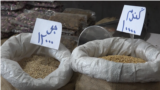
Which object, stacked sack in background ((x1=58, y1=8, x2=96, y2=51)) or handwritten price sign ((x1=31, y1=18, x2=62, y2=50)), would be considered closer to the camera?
handwritten price sign ((x1=31, y1=18, x2=62, y2=50))

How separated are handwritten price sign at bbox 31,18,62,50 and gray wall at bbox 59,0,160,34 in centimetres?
69

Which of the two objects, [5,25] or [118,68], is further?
[5,25]

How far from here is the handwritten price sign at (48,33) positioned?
884mm

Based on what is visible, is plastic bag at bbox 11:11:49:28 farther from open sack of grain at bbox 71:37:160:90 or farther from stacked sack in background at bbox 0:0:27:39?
open sack of grain at bbox 71:37:160:90

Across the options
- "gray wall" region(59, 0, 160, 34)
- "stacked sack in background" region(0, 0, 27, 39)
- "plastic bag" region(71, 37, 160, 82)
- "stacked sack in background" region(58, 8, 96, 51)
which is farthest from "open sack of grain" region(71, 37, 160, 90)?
"stacked sack in background" region(0, 0, 27, 39)

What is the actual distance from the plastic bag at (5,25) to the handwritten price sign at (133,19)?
894 millimetres

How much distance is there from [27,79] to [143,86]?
0.46 m

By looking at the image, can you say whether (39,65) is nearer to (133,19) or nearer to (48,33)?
(48,33)

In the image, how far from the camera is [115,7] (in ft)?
4.65

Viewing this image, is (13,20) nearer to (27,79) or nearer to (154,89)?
(27,79)

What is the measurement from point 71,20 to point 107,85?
64 cm

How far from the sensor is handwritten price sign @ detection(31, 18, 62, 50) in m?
0.88

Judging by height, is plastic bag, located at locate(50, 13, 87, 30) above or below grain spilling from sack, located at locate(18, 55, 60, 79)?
above

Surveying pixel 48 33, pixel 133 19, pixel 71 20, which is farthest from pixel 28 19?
pixel 133 19
